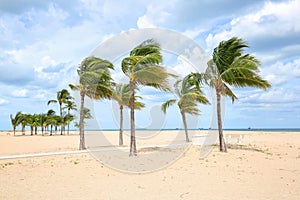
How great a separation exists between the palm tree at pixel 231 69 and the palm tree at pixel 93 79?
272 inches

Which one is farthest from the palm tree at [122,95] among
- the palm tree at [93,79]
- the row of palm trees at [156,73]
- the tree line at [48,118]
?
the tree line at [48,118]

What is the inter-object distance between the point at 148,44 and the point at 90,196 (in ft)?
34.4

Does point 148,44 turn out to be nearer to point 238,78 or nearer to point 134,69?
point 134,69

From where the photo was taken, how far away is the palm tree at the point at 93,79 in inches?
781

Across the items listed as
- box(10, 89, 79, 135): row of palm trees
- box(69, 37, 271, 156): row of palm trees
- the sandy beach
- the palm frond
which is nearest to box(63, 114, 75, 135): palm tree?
box(10, 89, 79, 135): row of palm trees

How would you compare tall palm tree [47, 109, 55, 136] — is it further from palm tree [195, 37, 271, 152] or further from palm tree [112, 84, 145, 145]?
palm tree [195, 37, 271, 152]

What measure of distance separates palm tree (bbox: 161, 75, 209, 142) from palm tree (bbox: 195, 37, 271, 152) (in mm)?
6777

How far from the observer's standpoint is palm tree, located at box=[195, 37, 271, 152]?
16.8 m

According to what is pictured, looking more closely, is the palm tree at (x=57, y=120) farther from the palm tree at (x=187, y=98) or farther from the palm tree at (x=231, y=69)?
the palm tree at (x=231, y=69)

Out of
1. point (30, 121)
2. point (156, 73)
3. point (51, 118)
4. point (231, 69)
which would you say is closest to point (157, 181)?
point (156, 73)

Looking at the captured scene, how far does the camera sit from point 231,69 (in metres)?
17.0

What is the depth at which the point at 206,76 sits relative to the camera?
728 inches

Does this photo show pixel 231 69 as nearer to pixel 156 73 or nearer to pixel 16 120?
pixel 156 73

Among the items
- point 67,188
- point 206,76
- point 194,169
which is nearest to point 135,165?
point 194,169
